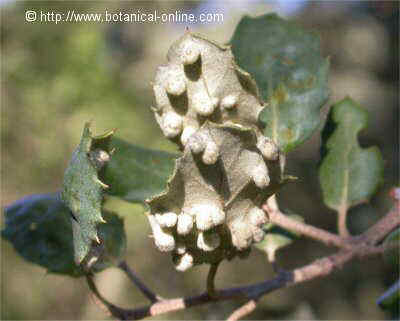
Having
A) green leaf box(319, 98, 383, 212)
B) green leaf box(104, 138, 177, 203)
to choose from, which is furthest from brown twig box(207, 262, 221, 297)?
green leaf box(319, 98, 383, 212)

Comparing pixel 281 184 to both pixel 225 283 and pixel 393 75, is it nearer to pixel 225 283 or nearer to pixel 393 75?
pixel 225 283

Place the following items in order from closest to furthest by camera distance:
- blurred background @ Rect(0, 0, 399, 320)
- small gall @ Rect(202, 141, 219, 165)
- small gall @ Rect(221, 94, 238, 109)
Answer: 1. small gall @ Rect(202, 141, 219, 165)
2. small gall @ Rect(221, 94, 238, 109)
3. blurred background @ Rect(0, 0, 399, 320)

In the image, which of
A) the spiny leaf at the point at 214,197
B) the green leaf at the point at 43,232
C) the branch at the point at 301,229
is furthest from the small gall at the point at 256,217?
the green leaf at the point at 43,232

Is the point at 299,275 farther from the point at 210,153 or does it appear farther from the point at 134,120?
the point at 134,120

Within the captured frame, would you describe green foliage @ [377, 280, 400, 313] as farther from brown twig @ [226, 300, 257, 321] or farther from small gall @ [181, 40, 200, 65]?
small gall @ [181, 40, 200, 65]

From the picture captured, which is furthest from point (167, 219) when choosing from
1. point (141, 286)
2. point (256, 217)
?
point (141, 286)
